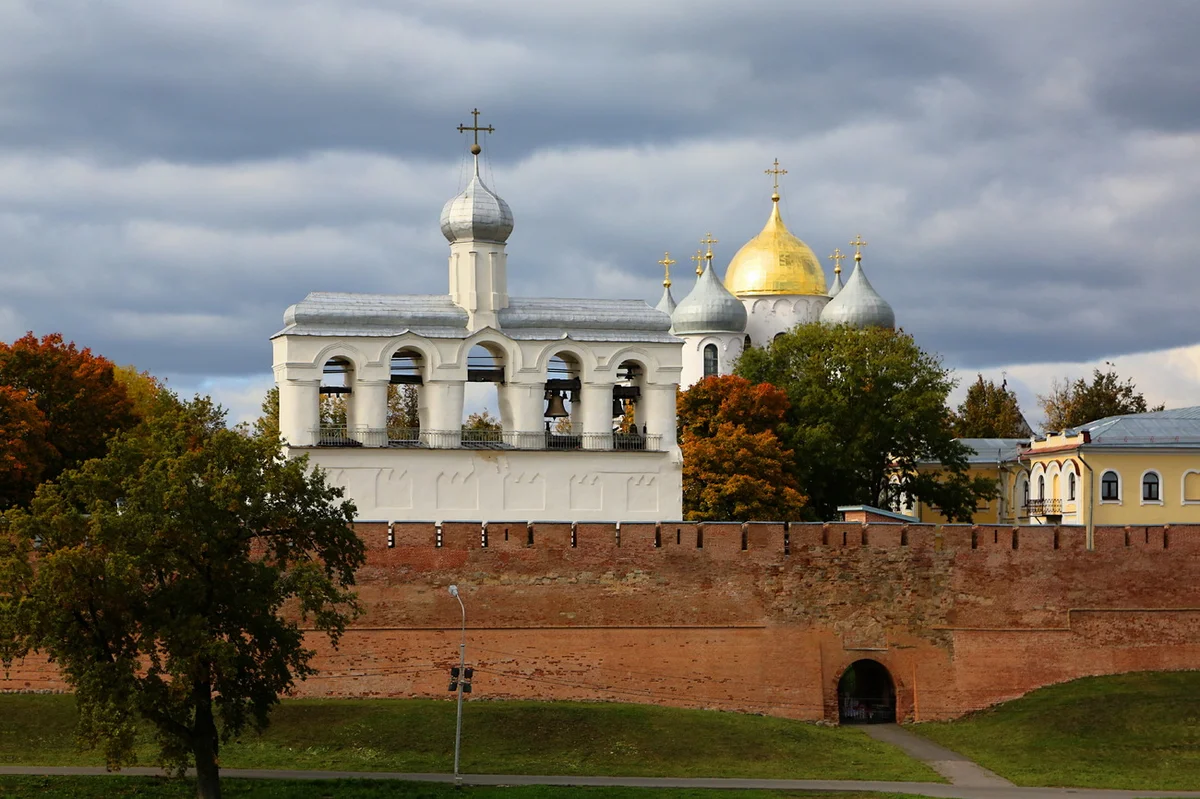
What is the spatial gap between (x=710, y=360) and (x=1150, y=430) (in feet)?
76.0

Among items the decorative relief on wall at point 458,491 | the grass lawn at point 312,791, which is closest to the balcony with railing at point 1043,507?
the decorative relief on wall at point 458,491

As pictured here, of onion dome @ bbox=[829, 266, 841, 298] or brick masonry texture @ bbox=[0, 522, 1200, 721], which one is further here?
onion dome @ bbox=[829, 266, 841, 298]

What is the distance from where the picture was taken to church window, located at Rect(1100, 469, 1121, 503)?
56156mm

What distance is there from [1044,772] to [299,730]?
529 inches

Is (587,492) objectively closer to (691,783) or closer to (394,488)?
(394,488)

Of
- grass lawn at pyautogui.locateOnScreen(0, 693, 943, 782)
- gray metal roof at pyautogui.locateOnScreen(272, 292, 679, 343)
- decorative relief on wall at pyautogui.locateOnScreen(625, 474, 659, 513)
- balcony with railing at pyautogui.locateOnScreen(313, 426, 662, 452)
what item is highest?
gray metal roof at pyautogui.locateOnScreen(272, 292, 679, 343)

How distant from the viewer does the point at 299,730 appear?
3959 centimetres

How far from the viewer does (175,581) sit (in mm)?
33500

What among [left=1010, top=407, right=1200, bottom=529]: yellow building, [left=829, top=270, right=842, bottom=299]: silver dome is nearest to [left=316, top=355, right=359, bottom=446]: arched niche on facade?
[left=1010, top=407, right=1200, bottom=529]: yellow building

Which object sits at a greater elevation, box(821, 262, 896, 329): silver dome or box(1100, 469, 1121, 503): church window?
box(821, 262, 896, 329): silver dome

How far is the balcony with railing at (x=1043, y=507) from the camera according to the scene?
5912cm

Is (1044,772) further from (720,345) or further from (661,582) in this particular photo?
(720,345)

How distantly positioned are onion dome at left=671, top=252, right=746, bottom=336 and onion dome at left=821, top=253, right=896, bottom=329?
3217 millimetres

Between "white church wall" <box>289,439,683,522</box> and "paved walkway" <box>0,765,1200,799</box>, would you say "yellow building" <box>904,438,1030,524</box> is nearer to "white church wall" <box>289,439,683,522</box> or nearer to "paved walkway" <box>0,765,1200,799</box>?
"white church wall" <box>289,439,683,522</box>
